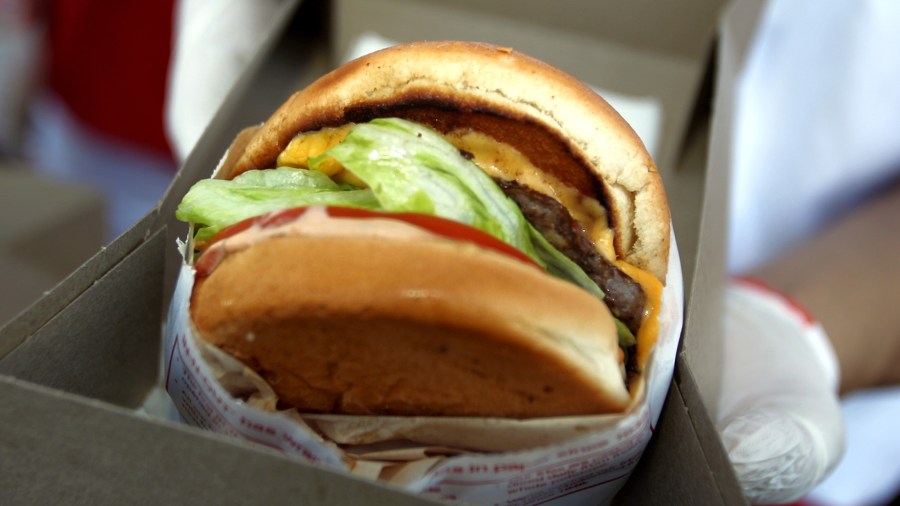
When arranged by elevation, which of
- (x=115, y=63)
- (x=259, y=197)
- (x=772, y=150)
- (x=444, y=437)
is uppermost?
(x=259, y=197)

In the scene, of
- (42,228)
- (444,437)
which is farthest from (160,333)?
(42,228)

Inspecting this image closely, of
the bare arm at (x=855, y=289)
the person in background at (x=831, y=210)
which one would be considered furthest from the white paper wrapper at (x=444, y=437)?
the bare arm at (x=855, y=289)

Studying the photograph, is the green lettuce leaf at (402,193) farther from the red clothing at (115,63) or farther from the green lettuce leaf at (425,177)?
the red clothing at (115,63)

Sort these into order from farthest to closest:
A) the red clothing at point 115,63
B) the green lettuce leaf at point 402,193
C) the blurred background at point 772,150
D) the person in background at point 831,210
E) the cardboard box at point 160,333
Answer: the red clothing at point 115,63 → the blurred background at point 772,150 → the person in background at point 831,210 → the green lettuce leaf at point 402,193 → the cardboard box at point 160,333

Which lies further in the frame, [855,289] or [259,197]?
[855,289]

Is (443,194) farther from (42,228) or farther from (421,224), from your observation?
(42,228)

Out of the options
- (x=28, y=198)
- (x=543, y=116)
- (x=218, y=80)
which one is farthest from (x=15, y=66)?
(x=543, y=116)

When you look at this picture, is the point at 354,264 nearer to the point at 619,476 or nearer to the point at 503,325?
the point at 503,325
